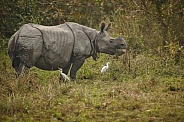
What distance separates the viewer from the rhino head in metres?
10.5

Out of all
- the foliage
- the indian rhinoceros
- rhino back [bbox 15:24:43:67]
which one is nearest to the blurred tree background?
the foliage

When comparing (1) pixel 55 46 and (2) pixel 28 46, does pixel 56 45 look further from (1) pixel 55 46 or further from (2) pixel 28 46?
(2) pixel 28 46

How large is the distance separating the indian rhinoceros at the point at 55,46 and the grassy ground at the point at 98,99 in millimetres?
494

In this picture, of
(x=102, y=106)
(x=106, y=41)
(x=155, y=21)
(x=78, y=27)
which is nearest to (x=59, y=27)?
(x=78, y=27)

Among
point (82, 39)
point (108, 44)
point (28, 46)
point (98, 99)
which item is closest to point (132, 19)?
point (108, 44)

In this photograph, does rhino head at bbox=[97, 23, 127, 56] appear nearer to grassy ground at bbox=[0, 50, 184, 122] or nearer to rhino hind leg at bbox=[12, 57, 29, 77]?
grassy ground at bbox=[0, 50, 184, 122]

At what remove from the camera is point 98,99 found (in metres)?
8.02

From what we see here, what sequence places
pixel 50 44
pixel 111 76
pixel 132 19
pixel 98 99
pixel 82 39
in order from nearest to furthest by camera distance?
pixel 98 99 → pixel 50 44 → pixel 82 39 → pixel 111 76 → pixel 132 19

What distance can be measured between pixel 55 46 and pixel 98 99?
2.09m

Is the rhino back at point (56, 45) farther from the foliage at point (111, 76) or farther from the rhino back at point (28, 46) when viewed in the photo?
the foliage at point (111, 76)

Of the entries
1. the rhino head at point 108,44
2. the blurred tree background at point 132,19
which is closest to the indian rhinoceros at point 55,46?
the rhino head at point 108,44

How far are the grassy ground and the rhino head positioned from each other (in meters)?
0.57

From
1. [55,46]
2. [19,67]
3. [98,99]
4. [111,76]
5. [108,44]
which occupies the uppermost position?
[55,46]

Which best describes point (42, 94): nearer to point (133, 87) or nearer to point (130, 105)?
point (130, 105)
